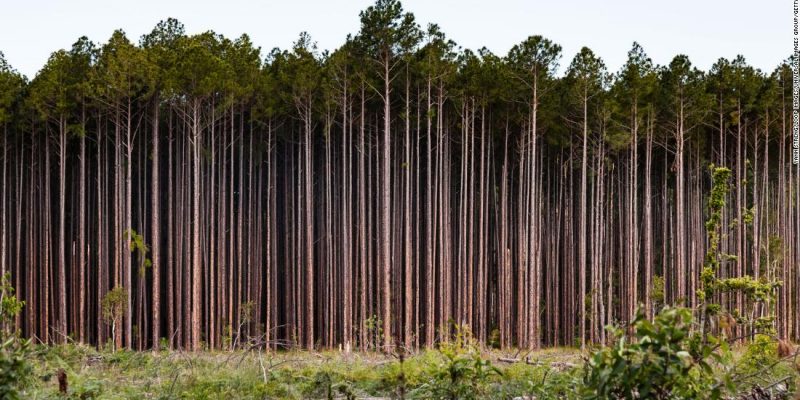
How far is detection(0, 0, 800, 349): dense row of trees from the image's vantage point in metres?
22.2

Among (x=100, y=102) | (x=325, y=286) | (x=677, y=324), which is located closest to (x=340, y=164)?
(x=325, y=286)

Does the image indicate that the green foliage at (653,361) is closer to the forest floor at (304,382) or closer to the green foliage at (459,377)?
Answer: the forest floor at (304,382)

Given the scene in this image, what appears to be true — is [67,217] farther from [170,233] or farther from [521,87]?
[521,87]

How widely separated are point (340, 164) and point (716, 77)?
14977mm

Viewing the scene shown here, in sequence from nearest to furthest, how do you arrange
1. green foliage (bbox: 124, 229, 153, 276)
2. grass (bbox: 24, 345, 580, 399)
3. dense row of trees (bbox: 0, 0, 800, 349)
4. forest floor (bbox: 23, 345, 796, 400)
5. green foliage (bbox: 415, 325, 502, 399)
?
green foliage (bbox: 415, 325, 502, 399)
forest floor (bbox: 23, 345, 796, 400)
grass (bbox: 24, 345, 580, 399)
green foliage (bbox: 124, 229, 153, 276)
dense row of trees (bbox: 0, 0, 800, 349)

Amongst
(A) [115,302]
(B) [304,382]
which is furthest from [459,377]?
(A) [115,302]

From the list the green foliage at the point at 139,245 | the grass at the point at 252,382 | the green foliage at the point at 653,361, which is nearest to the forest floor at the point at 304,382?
the grass at the point at 252,382

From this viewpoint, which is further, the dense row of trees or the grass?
the dense row of trees

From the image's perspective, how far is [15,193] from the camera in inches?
1025

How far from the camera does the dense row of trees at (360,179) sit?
875 inches

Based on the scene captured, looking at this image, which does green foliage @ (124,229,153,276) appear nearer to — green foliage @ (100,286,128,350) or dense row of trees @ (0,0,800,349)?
dense row of trees @ (0,0,800,349)

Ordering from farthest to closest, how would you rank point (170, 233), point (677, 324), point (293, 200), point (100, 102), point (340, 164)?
point (340, 164)
point (293, 200)
point (170, 233)
point (100, 102)
point (677, 324)

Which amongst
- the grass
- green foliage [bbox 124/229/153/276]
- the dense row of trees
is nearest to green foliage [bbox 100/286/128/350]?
the dense row of trees

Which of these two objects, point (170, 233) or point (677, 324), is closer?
point (677, 324)
